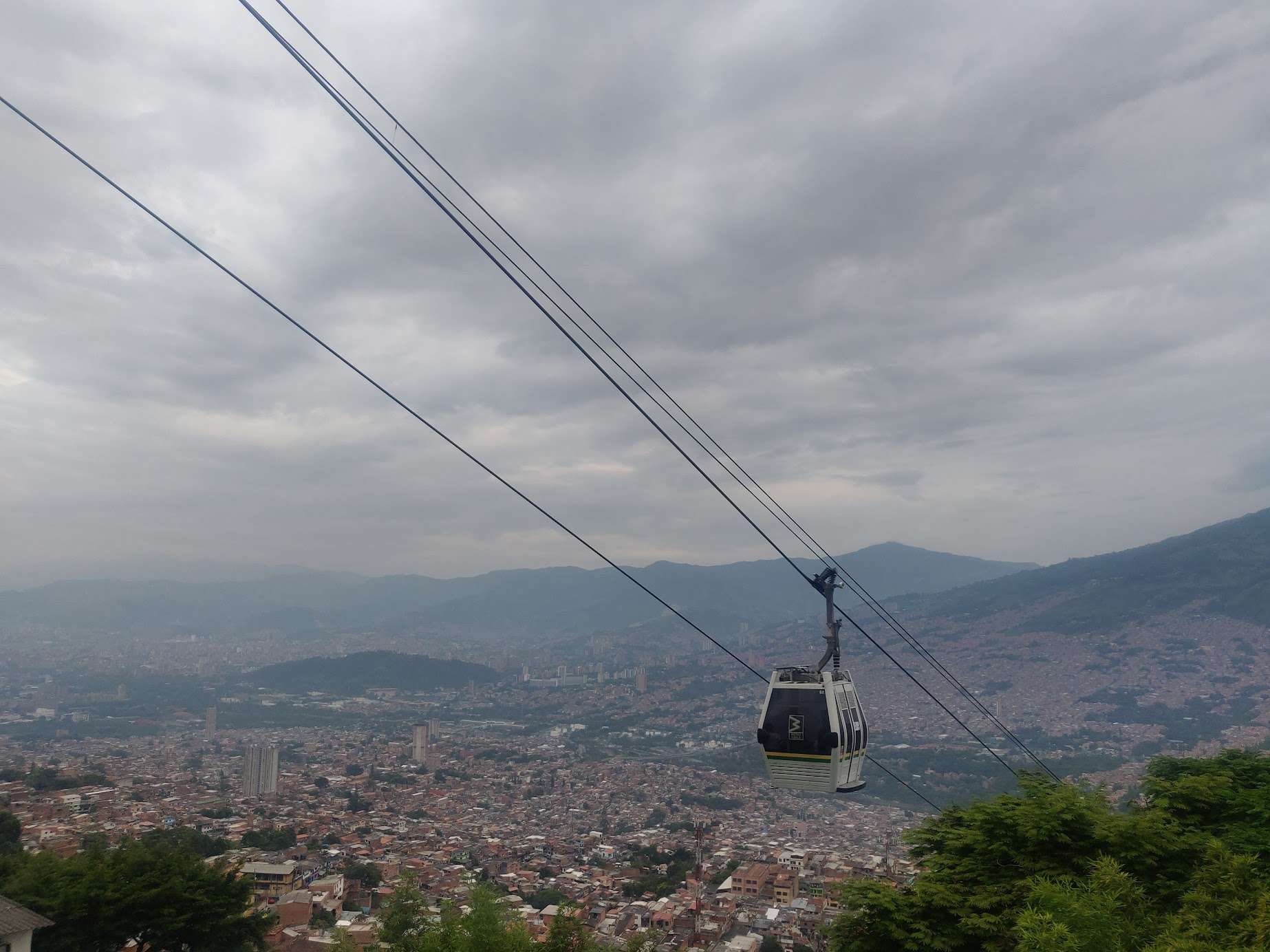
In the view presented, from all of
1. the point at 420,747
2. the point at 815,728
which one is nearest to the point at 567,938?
the point at 815,728

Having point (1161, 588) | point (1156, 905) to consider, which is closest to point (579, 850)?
point (1156, 905)

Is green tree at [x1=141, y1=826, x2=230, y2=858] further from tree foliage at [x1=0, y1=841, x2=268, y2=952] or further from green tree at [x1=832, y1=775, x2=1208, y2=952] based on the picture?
green tree at [x1=832, y1=775, x2=1208, y2=952]

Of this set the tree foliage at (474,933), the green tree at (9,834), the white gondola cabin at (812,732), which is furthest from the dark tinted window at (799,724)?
the green tree at (9,834)

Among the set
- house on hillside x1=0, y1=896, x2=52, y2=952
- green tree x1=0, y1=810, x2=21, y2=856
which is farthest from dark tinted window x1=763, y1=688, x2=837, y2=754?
green tree x1=0, y1=810, x2=21, y2=856

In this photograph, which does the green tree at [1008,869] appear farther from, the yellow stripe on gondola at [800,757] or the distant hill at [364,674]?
the distant hill at [364,674]

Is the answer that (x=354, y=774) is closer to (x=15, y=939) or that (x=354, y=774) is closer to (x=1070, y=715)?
(x=15, y=939)

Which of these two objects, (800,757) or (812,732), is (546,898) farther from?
(812,732)

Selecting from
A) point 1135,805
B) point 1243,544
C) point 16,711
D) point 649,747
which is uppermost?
point 1243,544
